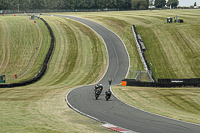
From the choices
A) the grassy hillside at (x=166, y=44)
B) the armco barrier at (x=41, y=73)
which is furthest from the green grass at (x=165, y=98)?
the grassy hillside at (x=166, y=44)

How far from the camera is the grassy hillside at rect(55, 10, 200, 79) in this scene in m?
54.2

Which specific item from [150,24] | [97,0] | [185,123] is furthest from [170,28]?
[97,0]

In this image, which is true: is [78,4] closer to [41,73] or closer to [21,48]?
[21,48]

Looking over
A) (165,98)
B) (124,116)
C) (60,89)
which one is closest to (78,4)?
(60,89)

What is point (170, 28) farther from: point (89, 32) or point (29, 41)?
point (29, 41)

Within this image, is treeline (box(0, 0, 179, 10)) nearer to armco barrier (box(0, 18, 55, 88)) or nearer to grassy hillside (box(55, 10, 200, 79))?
grassy hillside (box(55, 10, 200, 79))

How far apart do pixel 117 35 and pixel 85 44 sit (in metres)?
11.8

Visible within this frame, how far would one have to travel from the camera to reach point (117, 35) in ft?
245

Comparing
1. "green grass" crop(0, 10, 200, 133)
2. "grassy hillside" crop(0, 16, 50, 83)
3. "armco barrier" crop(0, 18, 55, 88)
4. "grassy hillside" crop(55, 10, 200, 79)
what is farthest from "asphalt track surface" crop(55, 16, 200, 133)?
"grassy hillside" crop(55, 10, 200, 79)

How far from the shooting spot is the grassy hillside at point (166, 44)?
54244mm

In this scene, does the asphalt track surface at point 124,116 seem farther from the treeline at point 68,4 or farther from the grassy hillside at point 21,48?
the treeline at point 68,4

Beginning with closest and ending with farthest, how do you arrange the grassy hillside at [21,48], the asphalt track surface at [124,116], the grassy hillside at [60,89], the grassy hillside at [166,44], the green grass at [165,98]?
the asphalt track surface at [124,116] < the grassy hillside at [60,89] < the green grass at [165,98] < the grassy hillside at [21,48] < the grassy hillside at [166,44]

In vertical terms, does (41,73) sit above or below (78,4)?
below

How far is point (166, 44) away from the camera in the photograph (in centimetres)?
6619
